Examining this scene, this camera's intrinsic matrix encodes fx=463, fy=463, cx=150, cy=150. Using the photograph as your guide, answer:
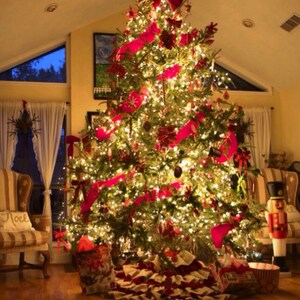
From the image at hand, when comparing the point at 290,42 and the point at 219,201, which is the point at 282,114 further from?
the point at 219,201

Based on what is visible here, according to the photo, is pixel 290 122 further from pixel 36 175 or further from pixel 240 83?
pixel 36 175

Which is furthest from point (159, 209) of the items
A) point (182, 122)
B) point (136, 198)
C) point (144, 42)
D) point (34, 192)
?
point (34, 192)

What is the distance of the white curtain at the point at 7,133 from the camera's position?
6.00 metres

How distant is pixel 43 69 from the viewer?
252 inches

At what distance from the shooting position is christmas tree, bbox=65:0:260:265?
3.73 metres

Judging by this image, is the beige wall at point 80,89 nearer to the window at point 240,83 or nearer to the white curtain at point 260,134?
the white curtain at point 260,134

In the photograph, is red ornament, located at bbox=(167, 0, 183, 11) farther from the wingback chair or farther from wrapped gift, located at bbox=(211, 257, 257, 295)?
the wingback chair

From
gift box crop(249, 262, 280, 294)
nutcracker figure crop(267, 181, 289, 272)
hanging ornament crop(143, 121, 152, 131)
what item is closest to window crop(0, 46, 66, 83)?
hanging ornament crop(143, 121, 152, 131)

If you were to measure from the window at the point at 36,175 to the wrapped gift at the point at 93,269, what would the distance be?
2381mm

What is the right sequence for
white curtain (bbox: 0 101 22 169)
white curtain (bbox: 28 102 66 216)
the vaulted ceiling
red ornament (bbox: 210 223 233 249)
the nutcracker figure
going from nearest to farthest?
red ornament (bbox: 210 223 233 249)
the nutcracker figure
the vaulted ceiling
white curtain (bbox: 0 101 22 169)
white curtain (bbox: 28 102 66 216)

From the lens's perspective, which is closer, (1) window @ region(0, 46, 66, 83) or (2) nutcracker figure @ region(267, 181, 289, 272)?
(2) nutcracker figure @ region(267, 181, 289, 272)

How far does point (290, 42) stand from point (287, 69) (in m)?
0.65

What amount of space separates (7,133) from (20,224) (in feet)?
5.24

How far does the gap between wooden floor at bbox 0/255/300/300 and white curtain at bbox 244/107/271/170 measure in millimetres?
1831
